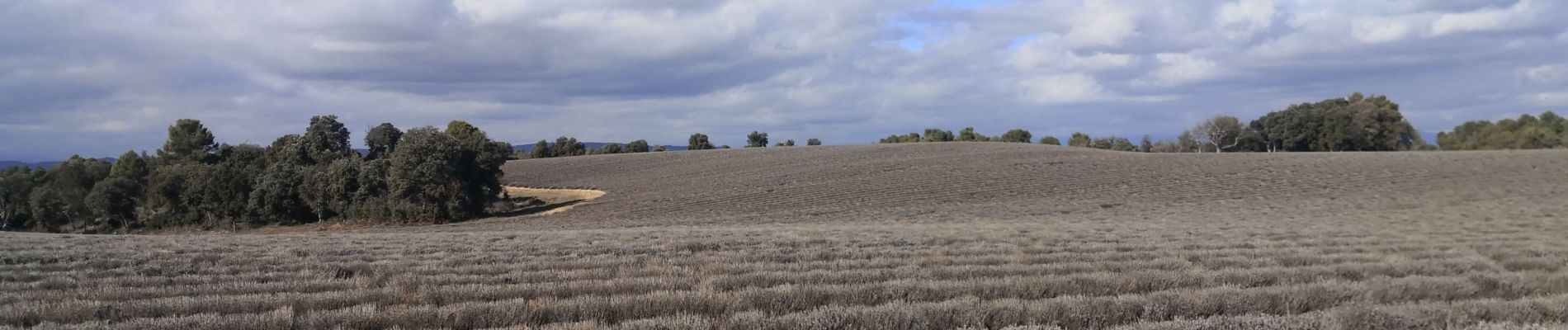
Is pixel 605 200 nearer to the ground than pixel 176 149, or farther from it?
nearer to the ground

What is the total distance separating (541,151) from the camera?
100 metres

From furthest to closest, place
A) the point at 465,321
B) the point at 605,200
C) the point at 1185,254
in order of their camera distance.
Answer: the point at 605,200
the point at 1185,254
the point at 465,321

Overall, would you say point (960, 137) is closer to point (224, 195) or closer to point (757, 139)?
point (757, 139)

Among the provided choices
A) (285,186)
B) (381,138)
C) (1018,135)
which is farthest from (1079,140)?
(285,186)

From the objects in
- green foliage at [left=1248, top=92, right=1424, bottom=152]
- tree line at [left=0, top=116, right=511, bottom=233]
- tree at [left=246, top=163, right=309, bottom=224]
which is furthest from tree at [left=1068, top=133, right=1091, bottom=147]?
tree at [left=246, top=163, right=309, bottom=224]

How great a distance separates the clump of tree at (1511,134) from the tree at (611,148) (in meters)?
88.7

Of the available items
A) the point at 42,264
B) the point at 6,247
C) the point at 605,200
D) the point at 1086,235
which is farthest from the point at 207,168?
the point at 1086,235

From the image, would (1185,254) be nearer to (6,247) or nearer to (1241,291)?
(1241,291)

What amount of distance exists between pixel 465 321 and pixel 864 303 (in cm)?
310

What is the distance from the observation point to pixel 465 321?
616cm

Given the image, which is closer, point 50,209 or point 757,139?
point 50,209

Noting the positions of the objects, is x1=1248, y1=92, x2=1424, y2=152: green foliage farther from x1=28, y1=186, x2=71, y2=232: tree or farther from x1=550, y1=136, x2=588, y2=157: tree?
x1=28, y1=186, x2=71, y2=232: tree

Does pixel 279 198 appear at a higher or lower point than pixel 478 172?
lower

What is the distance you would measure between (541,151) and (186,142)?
41.1 m
